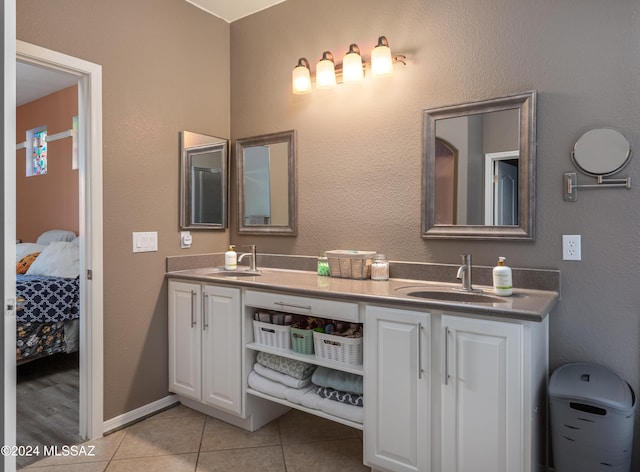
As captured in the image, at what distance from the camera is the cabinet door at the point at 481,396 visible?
1.52 metres

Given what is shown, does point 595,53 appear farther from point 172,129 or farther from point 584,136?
point 172,129

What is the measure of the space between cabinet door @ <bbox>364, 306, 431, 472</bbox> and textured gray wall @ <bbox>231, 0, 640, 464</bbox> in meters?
0.63

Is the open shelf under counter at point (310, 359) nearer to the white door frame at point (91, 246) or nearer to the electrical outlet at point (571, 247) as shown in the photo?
the white door frame at point (91, 246)

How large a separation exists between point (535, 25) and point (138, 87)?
7.37 feet

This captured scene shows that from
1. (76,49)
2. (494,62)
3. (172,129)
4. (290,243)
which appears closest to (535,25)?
(494,62)

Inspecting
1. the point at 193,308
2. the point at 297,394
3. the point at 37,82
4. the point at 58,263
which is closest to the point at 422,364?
the point at 297,394

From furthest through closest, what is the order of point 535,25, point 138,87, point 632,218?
1. point 138,87
2. point 535,25
3. point 632,218

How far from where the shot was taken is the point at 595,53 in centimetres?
183

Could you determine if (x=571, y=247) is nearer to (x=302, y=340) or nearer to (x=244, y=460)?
(x=302, y=340)

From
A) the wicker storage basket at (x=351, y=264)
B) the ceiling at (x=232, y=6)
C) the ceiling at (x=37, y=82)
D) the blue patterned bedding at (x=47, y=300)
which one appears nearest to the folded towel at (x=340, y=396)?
the wicker storage basket at (x=351, y=264)

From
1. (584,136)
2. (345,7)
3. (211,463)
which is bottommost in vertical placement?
(211,463)

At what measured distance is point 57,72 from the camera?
7.20ft

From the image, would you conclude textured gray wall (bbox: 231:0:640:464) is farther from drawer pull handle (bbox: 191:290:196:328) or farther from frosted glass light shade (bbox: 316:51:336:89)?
drawer pull handle (bbox: 191:290:196:328)

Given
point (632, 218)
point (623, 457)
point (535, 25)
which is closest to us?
point (623, 457)
